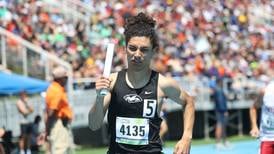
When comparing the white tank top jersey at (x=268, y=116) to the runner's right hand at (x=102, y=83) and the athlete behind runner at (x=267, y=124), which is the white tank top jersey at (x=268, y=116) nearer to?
the athlete behind runner at (x=267, y=124)

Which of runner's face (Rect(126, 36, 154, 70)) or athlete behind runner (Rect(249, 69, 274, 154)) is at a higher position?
runner's face (Rect(126, 36, 154, 70))

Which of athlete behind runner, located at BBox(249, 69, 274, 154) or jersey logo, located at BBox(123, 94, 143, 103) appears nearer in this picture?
jersey logo, located at BBox(123, 94, 143, 103)

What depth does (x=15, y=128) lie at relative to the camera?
19.1 m

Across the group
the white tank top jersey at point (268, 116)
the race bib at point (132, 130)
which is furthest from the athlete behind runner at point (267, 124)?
the race bib at point (132, 130)

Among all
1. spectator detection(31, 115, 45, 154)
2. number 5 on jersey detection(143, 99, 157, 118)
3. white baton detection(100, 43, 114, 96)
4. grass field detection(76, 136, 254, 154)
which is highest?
white baton detection(100, 43, 114, 96)

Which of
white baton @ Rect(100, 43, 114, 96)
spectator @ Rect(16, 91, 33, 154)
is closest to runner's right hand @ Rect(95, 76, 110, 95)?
white baton @ Rect(100, 43, 114, 96)

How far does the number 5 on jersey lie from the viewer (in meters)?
6.39

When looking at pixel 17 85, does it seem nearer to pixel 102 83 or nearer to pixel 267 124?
pixel 267 124

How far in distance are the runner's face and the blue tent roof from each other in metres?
10.7

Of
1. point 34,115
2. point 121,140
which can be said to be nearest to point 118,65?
point 34,115

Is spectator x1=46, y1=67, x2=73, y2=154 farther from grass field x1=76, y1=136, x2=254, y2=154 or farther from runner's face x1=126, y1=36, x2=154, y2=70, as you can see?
grass field x1=76, y1=136, x2=254, y2=154

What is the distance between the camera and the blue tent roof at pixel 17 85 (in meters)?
16.8

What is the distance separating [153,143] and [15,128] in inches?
512

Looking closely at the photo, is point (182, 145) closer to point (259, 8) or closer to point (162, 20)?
point (162, 20)
